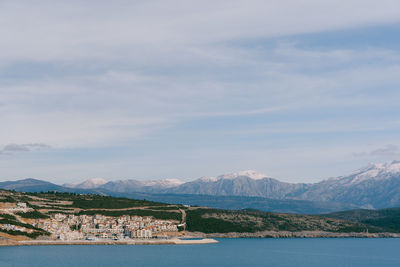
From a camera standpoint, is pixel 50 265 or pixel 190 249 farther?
pixel 190 249

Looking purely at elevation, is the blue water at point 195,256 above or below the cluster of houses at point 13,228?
below

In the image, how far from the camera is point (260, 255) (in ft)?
531

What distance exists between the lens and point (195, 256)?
154 m

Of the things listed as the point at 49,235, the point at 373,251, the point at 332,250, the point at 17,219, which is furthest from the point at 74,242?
the point at 373,251

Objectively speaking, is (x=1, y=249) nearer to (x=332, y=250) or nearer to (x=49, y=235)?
(x=49, y=235)

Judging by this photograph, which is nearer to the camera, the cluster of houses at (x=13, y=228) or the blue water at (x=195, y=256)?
the blue water at (x=195, y=256)

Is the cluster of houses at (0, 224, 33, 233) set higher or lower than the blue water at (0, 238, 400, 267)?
higher

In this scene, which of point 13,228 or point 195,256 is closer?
point 195,256

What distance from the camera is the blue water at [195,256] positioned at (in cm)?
13450

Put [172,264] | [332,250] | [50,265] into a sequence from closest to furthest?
[50,265] < [172,264] < [332,250]

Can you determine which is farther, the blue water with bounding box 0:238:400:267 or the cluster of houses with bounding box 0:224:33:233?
the cluster of houses with bounding box 0:224:33:233

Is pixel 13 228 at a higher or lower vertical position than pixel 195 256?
higher

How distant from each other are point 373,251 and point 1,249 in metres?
126

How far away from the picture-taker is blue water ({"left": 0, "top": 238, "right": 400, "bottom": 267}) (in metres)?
134
